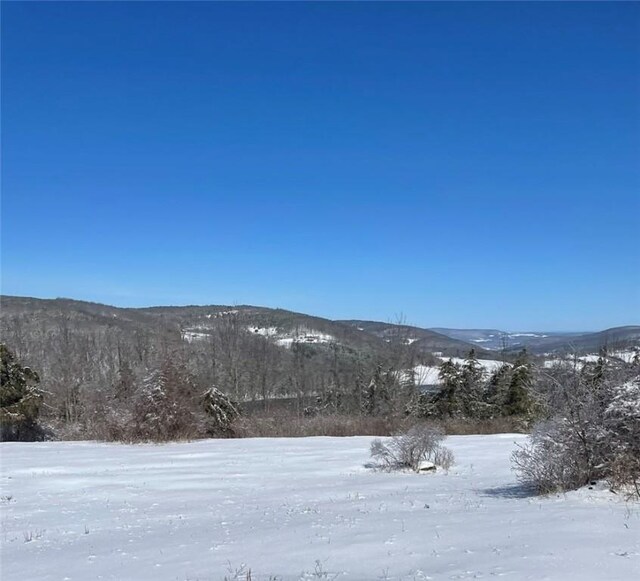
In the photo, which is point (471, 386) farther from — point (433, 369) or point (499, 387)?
point (433, 369)

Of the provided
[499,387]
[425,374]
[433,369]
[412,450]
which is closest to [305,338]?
[433,369]

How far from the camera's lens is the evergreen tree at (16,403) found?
27672mm

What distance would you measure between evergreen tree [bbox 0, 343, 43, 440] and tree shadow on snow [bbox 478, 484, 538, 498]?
943 inches

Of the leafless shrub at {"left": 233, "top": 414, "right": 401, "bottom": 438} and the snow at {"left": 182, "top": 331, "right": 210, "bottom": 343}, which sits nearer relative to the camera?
the leafless shrub at {"left": 233, "top": 414, "right": 401, "bottom": 438}

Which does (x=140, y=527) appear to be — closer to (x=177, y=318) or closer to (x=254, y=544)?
(x=254, y=544)

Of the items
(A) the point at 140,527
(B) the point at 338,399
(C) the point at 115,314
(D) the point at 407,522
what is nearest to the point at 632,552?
(D) the point at 407,522

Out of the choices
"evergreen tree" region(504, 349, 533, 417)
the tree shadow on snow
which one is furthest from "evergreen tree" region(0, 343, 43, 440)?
"evergreen tree" region(504, 349, 533, 417)

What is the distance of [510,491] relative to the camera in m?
10.9

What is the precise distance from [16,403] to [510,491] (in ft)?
82.3

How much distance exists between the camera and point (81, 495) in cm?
1199

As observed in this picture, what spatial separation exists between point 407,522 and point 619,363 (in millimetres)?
4656

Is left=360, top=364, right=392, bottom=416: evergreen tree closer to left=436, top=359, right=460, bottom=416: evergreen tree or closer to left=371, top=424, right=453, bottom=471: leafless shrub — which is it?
left=436, top=359, right=460, bottom=416: evergreen tree

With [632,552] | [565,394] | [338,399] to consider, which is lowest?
[338,399]

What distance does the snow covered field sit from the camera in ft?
19.7
